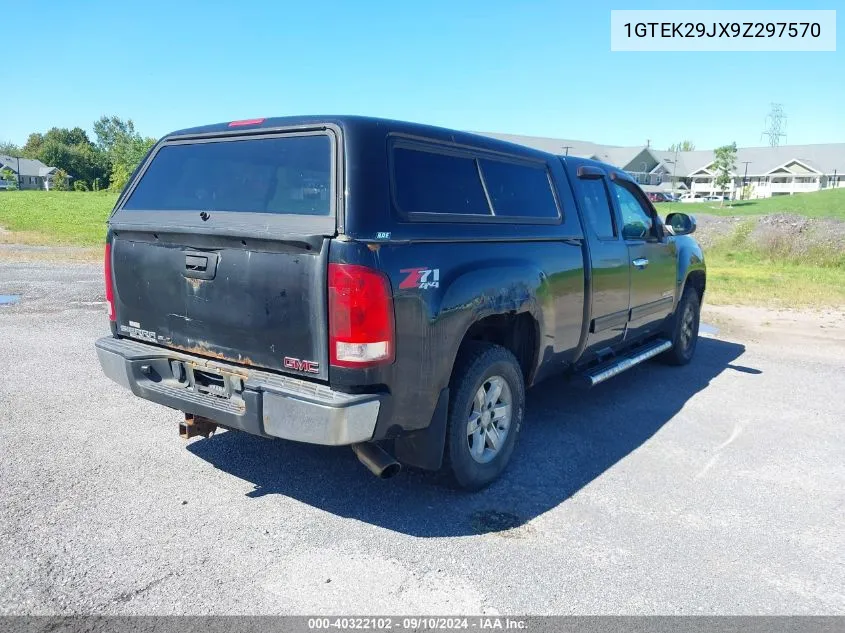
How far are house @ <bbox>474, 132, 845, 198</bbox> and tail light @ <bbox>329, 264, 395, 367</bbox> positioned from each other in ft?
263

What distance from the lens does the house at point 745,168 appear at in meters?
83.0

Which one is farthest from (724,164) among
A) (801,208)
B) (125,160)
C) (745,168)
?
(125,160)

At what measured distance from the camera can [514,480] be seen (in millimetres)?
4129

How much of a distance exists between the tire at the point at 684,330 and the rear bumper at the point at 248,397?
473cm

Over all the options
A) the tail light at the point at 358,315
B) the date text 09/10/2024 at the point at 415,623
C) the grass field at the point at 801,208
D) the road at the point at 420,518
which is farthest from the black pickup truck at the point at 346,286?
the grass field at the point at 801,208

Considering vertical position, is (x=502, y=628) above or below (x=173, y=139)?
below

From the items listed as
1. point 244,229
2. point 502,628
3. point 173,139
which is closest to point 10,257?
point 173,139

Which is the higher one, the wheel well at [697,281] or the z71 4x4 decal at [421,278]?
the z71 4x4 decal at [421,278]

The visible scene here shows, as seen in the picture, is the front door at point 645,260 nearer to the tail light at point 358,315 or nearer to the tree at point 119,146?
the tail light at point 358,315

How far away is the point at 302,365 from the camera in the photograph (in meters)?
3.10

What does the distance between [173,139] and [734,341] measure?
755 cm

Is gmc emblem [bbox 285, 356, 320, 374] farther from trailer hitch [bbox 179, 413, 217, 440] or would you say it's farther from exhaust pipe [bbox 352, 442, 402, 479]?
trailer hitch [bbox 179, 413, 217, 440]

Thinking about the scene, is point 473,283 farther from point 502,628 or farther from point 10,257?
point 10,257

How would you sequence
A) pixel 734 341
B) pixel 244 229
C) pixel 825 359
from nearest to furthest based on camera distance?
pixel 244 229, pixel 825 359, pixel 734 341
